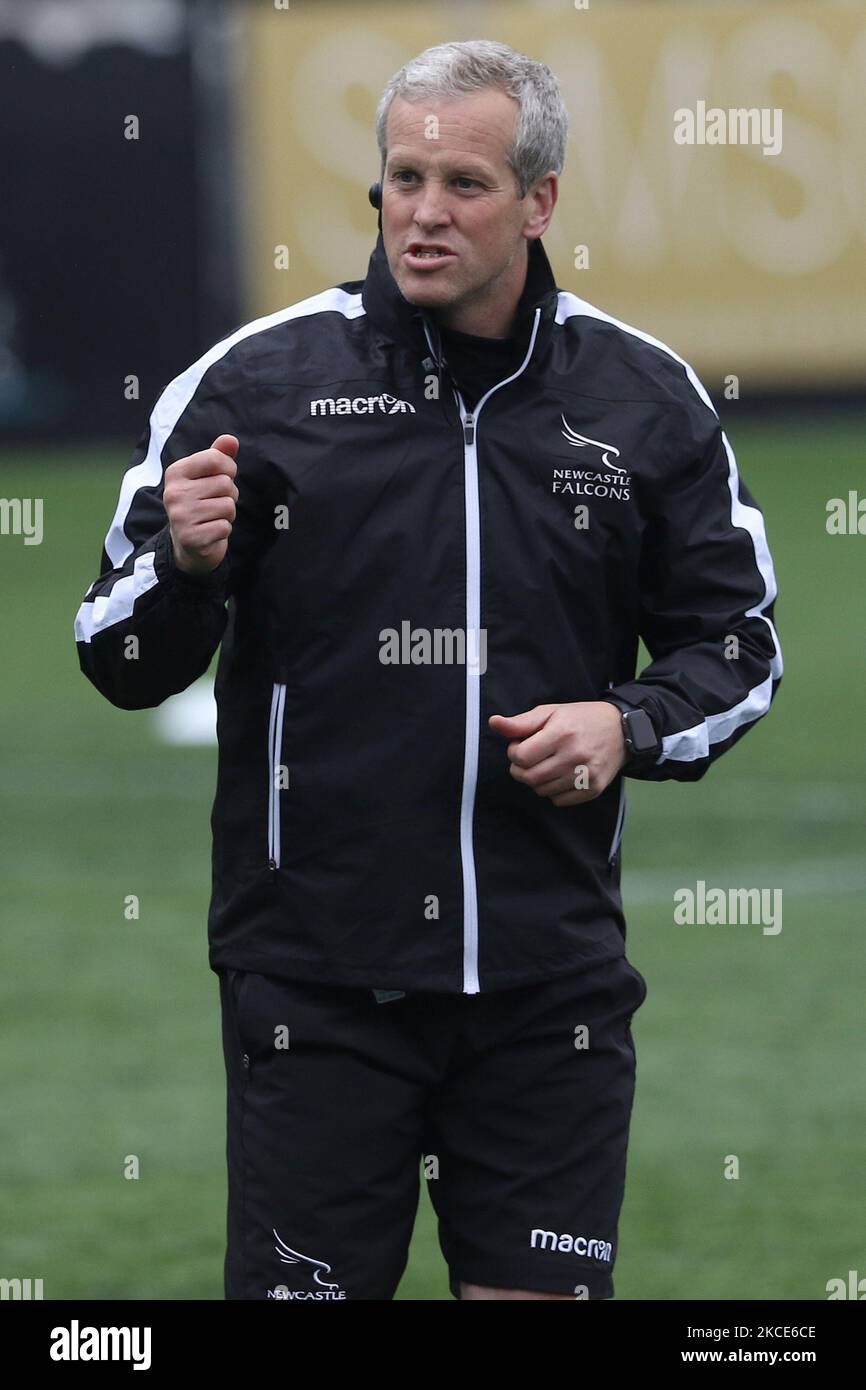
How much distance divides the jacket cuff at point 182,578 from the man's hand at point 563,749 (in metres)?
0.42

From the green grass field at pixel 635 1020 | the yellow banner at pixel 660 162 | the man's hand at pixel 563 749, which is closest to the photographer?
the man's hand at pixel 563 749

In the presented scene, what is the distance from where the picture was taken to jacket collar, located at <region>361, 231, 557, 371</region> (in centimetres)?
348

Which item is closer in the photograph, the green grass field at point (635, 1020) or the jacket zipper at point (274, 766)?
the jacket zipper at point (274, 766)

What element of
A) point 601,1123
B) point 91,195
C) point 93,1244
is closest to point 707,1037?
point 93,1244

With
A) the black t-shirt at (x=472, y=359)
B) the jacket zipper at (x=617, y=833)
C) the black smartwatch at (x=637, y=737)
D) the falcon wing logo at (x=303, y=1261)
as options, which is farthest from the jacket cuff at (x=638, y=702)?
the falcon wing logo at (x=303, y=1261)

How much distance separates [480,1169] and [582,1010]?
0.91 feet

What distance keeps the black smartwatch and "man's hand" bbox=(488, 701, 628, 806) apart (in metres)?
0.02

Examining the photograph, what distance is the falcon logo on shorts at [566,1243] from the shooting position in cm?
349

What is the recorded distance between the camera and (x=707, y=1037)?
276 inches

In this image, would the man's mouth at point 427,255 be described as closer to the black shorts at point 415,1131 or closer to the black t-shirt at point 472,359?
the black t-shirt at point 472,359

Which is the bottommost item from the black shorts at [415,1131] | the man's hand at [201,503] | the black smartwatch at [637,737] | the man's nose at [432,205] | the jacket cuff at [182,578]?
the black shorts at [415,1131]

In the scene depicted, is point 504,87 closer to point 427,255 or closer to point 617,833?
point 427,255

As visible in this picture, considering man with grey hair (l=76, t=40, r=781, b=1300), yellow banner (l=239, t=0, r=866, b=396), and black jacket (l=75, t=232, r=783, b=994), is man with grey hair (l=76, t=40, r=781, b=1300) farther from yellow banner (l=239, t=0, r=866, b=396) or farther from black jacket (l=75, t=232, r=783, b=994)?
yellow banner (l=239, t=0, r=866, b=396)

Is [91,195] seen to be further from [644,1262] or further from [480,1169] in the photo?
[480,1169]
